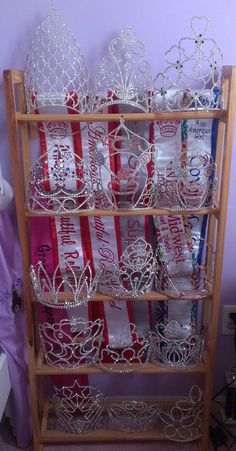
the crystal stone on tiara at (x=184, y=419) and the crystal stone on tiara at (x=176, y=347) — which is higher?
the crystal stone on tiara at (x=176, y=347)

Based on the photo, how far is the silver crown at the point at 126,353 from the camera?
1432mm

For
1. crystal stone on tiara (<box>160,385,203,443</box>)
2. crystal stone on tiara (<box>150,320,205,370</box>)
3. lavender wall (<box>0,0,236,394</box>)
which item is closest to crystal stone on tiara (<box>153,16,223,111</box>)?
lavender wall (<box>0,0,236,394</box>)

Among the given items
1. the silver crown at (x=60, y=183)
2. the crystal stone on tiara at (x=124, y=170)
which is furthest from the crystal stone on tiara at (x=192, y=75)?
the silver crown at (x=60, y=183)

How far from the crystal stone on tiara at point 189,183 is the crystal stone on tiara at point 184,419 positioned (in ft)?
2.19

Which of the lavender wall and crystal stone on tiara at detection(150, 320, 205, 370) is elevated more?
the lavender wall

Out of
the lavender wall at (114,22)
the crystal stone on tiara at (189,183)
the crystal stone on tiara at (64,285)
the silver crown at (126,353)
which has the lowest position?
the silver crown at (126,353)

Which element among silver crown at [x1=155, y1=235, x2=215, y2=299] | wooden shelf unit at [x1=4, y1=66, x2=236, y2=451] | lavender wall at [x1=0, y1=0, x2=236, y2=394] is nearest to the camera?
wooden shelf unit at [x1=4, y1=66, x2=236, y2=451]

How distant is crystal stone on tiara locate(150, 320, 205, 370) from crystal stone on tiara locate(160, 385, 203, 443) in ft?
0.50

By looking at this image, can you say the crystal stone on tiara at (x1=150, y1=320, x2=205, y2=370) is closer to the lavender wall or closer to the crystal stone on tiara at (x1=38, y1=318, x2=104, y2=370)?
Result: the crystal stone on tiara at (x1=38, y1=318, x2=104, y2=370)

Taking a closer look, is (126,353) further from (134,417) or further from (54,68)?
(54,68)

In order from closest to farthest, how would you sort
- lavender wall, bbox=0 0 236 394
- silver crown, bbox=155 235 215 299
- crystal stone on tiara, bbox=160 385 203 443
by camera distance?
lavender wall, bbox=0 0 236 394 < silver crown, bbox=155 235 215 299 < crystal stone on tiara, bbox=160 385 203 443

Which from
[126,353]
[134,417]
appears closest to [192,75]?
[126,353]

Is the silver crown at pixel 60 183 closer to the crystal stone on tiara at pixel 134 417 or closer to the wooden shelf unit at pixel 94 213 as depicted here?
the wooden shelf unit at pixel 94 213

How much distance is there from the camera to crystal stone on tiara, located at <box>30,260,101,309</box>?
4.29 feet
